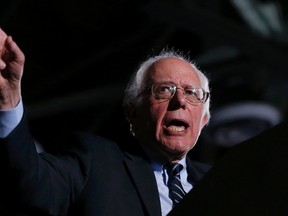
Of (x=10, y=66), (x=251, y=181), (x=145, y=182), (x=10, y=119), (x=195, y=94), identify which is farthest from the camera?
(x=195, y=94)

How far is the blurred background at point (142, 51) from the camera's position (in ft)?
43.4

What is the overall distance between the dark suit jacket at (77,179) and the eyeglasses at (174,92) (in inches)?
7.9

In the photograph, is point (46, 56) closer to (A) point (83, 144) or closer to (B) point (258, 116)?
(B) point (258, 116)

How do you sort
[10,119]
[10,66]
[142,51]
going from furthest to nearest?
[142,51] → [10,119] → [10,66]

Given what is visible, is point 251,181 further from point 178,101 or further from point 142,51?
point 142,51

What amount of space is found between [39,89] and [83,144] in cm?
1231

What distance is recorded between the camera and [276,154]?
232 cm

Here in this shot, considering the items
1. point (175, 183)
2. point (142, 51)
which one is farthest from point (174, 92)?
point (142, 51)

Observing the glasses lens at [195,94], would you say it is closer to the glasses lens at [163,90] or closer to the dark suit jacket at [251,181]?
the glasses lens at [163,90]

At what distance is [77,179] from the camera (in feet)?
10.5

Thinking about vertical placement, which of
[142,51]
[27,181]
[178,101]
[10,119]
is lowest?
[142,51]

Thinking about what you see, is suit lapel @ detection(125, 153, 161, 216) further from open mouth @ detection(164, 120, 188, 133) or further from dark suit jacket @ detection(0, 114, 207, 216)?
open mouth @ detection(164, 120, 188, 133)

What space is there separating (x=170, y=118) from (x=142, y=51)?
427 inches

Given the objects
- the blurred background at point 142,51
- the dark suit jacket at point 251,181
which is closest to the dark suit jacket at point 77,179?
the dark suit jacket at point 251,181
